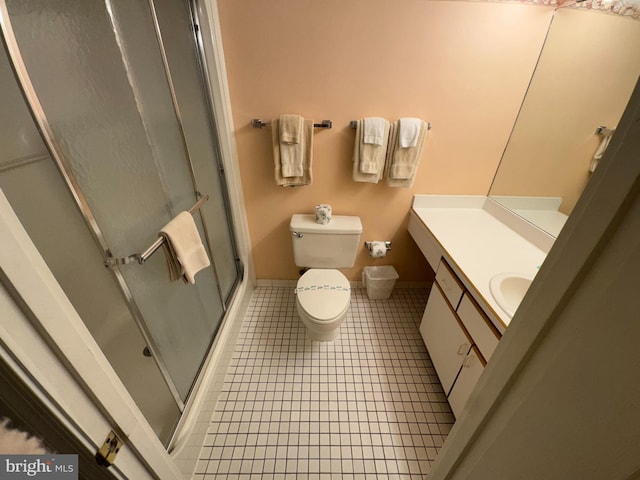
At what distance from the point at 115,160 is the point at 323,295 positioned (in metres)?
1.17

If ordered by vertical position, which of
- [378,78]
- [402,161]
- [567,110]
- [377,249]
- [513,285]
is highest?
[378,78]

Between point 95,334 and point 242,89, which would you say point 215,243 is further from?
point 242,89

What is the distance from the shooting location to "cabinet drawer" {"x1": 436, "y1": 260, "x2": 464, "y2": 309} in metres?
1.15

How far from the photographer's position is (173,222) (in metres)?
0.96

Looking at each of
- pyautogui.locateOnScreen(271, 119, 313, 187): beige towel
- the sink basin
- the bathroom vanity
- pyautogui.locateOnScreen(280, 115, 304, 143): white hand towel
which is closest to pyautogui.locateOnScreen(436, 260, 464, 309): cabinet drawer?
the bathroom vanity

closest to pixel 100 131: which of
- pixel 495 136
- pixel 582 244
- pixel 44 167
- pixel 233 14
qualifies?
pixel 44 167

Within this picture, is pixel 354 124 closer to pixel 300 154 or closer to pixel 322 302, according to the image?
pixel 300 154

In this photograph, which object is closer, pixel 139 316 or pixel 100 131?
pixel 100 131

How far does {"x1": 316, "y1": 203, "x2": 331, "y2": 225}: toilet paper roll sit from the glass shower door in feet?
2.53

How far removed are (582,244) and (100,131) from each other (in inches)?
47.8

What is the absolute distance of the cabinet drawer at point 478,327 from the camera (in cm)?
91

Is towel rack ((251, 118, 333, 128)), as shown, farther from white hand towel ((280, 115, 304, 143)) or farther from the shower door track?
the shower door track

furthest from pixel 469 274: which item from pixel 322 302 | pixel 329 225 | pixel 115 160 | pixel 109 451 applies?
pixel 115 160

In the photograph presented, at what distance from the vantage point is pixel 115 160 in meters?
0.83
